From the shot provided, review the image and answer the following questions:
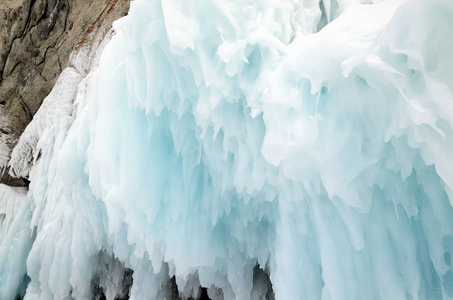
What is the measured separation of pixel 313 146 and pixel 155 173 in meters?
1.72

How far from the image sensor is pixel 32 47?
8.50 m

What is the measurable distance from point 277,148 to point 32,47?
8227 millimetres

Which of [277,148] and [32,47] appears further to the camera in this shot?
[32,47]

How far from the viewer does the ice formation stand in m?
2.10

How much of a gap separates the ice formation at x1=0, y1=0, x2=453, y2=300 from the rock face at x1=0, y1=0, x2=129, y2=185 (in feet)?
14.0

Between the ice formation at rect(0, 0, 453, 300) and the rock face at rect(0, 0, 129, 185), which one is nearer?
the ice formation at rect(0, 0, 453, 300)

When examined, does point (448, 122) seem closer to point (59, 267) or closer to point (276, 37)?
point (276, 37)

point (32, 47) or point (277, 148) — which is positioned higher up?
point (277, 148)

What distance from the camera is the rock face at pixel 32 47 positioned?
7758 millimetres

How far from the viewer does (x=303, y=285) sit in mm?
2854

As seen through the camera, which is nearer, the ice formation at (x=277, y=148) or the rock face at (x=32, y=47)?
the ice formation at (x=277, y=148)

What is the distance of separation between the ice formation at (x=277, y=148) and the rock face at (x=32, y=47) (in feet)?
14.0

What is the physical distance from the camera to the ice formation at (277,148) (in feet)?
6.88

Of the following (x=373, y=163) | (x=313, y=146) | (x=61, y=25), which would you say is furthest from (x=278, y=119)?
(x=61, y=25)
